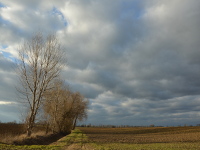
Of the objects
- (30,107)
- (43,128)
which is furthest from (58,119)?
(30,107)

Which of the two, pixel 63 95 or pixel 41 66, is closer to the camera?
pixel 41 66

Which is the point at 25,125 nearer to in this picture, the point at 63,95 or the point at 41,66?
the point at 41,66

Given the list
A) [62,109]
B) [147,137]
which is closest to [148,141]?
[147,137]

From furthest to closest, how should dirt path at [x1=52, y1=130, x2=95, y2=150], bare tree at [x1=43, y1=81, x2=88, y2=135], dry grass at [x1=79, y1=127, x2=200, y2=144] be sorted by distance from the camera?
bare tree at [x1=43, y1=81, x2=88, y2=135], dry grass at [x1=79, y1=127, x2=200, y2=144], dirt path at [x1=52, y1=130, x2=95, y2=150]

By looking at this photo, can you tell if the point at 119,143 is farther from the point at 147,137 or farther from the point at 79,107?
the point at 79,107

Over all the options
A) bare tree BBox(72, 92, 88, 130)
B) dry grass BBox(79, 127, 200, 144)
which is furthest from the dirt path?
bare tree BBox(72, 92, 88, 130)

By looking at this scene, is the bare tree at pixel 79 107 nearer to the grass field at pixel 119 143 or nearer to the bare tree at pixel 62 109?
the bare tree at pixel 62 109

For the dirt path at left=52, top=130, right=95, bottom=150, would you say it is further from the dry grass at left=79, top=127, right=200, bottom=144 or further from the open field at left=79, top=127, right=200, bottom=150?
the dry grass at left=79, top=127, right=200, bottom=144

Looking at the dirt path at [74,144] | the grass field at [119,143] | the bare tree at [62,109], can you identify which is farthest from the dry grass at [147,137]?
the bare tree at [62,109]

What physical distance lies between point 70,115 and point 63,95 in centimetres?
643

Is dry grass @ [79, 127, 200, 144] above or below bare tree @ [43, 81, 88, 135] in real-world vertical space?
below

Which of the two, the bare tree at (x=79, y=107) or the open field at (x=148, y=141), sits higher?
the bare tree at (x=79, y=107)

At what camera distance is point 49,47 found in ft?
92.4

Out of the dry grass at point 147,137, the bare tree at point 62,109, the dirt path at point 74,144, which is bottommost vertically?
the dry grass at point 147,137
